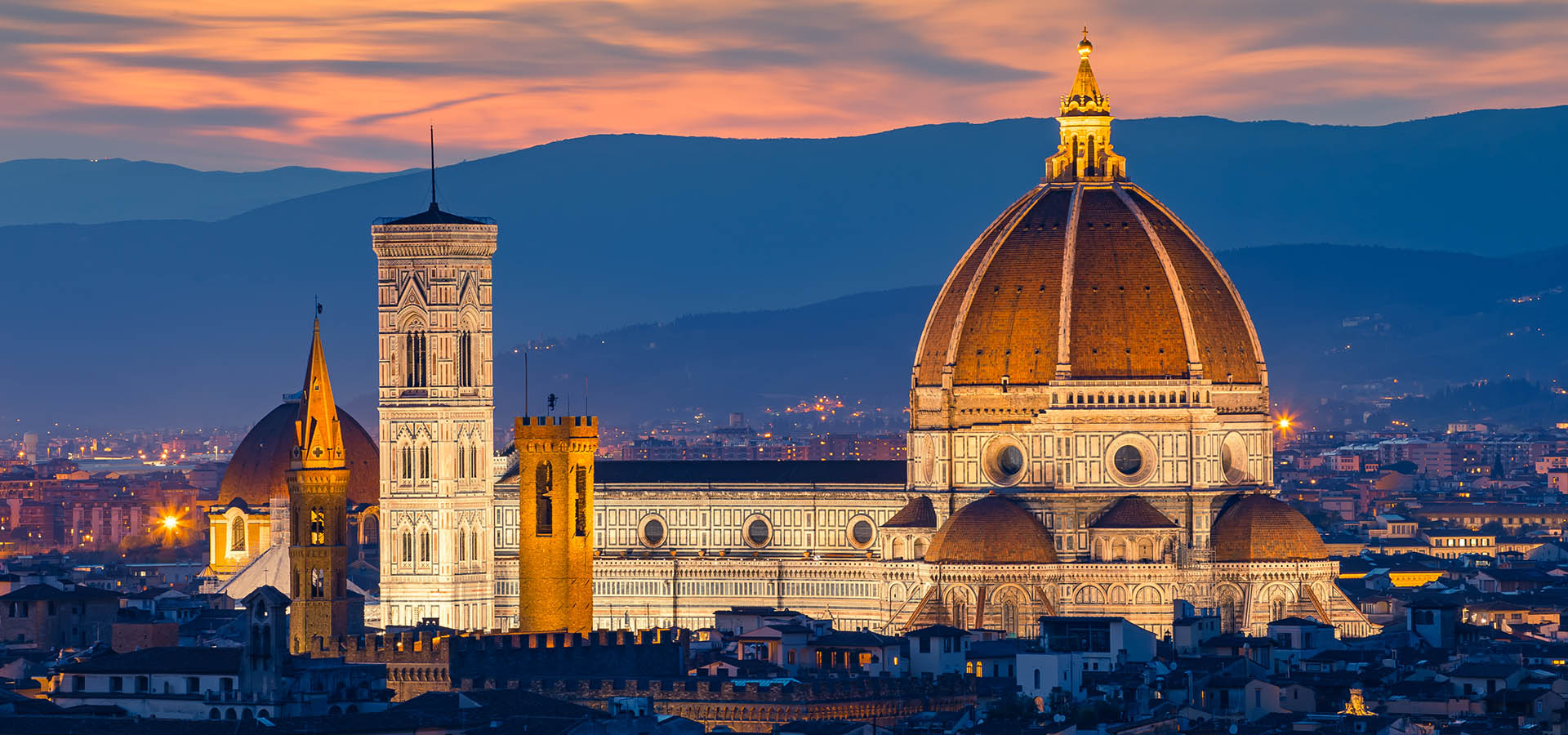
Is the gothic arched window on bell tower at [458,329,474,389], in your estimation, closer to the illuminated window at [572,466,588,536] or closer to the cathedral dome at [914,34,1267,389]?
the cathedral dome at [914,34,1267,389]

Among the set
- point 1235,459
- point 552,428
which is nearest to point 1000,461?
point 1235,459

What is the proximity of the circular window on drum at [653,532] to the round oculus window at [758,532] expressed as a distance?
103 inches

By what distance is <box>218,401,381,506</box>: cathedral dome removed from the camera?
156375 millimetres

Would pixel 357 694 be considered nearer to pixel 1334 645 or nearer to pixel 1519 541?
pixel 1334 645

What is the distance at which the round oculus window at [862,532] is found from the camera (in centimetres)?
13412

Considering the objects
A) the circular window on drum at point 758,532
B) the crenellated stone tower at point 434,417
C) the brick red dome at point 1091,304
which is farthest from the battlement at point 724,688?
the circular window on drum at point 758,532

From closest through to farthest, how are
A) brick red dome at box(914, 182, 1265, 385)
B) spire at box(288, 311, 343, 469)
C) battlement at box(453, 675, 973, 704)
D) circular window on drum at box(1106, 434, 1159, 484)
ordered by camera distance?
battlement at box(453, 675, 973, 704)
spire at box(288, 311, 343, 469)
brick red dome at box(914, 182, 1265, 385)
circular window on drum at box(1106, 434, 1159, 484)

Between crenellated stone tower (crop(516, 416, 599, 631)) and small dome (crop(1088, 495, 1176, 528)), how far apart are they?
21941 mm

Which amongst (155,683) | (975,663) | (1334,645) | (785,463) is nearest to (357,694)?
(155,683)

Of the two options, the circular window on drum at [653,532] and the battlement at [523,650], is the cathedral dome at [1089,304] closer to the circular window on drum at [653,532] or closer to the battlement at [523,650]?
the circular window on drum at [653,532]

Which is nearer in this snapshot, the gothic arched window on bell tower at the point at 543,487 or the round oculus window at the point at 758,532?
the gothic arched window on bell tower at the point at 543,487

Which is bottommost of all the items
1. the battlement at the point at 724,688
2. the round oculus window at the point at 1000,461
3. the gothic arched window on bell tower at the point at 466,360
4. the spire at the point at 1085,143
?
the battlement at the point at 724,688

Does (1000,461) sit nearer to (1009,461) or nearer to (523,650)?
(1009,461)

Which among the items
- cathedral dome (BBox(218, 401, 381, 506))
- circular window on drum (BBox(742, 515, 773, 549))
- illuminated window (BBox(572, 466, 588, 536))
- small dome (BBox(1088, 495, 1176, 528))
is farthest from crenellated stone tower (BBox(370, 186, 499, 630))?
cathedral dome (BBox(218, 401, 381, 506))
